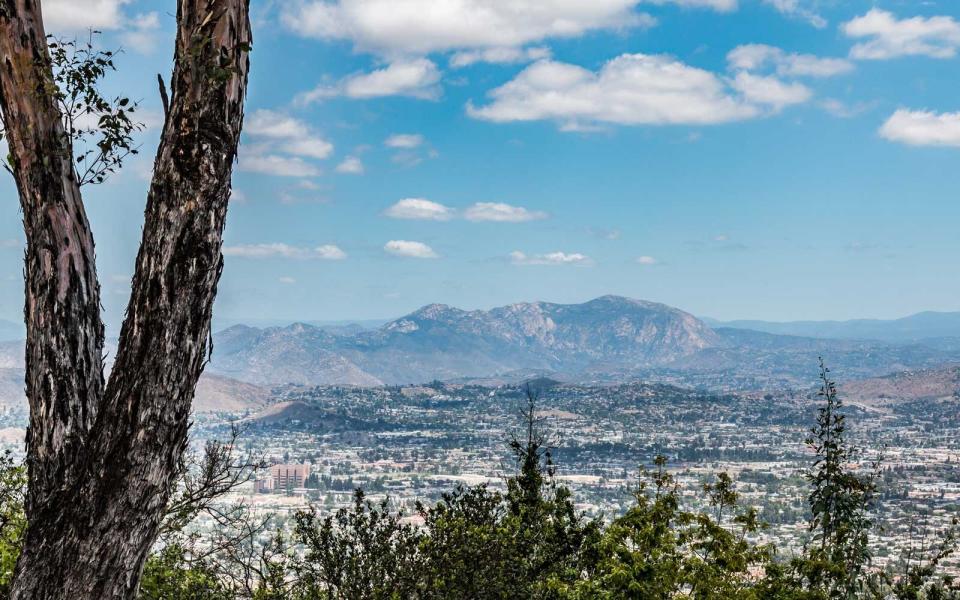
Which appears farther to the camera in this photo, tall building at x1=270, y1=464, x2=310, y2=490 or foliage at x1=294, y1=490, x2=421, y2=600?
tall building at x1=270, y1=464, x2=310, y2=490

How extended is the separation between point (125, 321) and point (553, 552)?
18.2 ft

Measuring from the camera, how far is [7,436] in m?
114

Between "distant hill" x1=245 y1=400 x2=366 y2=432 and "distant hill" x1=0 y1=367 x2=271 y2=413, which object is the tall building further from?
"distant hill" x1=0 y1=367 x2=271 y2=413

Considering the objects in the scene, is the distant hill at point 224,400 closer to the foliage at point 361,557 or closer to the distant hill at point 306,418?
the distant hill at point 306,418

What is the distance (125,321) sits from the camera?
3969 millimetres

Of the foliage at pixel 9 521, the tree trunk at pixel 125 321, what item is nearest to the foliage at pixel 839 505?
the tree trunk at pixel 125 321

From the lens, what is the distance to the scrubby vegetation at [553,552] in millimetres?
6969

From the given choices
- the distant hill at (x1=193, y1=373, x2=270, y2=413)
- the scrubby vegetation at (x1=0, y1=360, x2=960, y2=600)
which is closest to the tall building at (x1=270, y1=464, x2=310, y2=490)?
the distant hill at (x1=193, y1=373, x2=270, y2=413)

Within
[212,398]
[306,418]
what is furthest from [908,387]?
[212,398]

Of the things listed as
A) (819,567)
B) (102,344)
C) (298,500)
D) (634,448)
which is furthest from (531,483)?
(634,448)

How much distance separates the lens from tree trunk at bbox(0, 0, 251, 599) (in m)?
3.84

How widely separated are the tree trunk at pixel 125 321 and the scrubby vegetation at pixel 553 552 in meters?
2.58

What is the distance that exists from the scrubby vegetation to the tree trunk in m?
2.58

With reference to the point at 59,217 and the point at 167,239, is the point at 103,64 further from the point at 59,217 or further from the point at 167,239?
the point at 167,239
